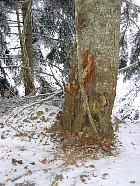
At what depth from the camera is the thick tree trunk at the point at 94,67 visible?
420cm

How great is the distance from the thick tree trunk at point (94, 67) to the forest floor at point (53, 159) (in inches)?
13.1

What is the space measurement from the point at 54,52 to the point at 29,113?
→ 307 centimetres

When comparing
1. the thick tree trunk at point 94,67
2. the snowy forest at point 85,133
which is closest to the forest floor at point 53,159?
the snowy forest at point 85,133

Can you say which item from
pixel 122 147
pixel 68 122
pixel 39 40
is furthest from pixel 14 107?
pixel 39 40

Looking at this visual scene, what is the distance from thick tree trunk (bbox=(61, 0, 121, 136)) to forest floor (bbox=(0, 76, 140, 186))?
33 centimetres

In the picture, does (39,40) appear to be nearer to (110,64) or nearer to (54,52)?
(54,52)

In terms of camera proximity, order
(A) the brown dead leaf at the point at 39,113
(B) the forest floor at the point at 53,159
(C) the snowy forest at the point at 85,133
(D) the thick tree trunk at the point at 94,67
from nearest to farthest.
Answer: (B) the forest floor at the point at 53,159 < (C) the snowy forest at the point at 85,133 < (D) the thick tree trunk at the point at 94,67 < (A) the brown dead leaf at the point at 39,113

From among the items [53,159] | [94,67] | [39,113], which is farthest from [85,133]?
[39,113]

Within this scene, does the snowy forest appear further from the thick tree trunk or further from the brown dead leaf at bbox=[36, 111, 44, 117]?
the brown dead leaf at bbox=[36, 111, 44, 117]

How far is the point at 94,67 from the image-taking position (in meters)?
4.27

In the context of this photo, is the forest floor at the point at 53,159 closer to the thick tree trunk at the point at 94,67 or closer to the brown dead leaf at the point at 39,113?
the brown dead leaf at the point at 39,113

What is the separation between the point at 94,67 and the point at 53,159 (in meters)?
1.01

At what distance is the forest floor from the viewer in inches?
143

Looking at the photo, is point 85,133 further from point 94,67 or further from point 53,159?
point 94,67
